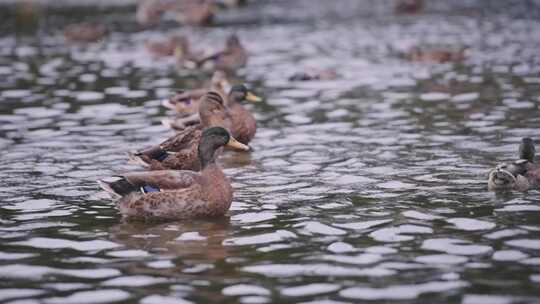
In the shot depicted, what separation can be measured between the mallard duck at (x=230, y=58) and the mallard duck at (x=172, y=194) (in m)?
11.4

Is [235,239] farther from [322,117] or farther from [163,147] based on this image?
[322,117]

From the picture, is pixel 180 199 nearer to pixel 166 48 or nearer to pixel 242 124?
pixel 242 124

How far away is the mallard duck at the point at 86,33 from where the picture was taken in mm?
25766

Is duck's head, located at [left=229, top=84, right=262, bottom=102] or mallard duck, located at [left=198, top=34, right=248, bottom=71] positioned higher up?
mallard duck, located at [left=198, top=34, right=248, bottom=71]

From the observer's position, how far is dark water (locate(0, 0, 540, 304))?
7.92 metres

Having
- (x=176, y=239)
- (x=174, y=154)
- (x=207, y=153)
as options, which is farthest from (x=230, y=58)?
(x=176, y=239)

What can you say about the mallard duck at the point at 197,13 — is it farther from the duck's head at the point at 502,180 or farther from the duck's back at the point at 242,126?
the duck's head at the point at 502,180

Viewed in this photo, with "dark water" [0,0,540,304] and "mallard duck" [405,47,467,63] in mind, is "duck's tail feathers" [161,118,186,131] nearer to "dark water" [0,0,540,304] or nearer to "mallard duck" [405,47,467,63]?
"dark water" [0,0,540,304]

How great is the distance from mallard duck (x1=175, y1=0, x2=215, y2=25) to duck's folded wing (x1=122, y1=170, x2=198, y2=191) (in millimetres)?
19663

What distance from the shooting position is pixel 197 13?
2931 cm

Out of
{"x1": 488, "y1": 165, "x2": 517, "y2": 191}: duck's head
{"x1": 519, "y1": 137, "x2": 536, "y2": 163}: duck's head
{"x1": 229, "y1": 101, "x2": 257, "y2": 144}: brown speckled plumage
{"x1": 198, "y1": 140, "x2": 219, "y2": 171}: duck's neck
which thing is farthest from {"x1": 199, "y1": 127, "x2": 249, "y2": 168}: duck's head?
{"x1": 519, "y1": 137, "x2": 536, "y2": 163}: duck's head

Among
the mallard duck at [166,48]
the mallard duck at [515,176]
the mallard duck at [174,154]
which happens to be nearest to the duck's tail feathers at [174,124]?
the mallard duck at [174,154]

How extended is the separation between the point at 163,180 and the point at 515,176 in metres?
3.62

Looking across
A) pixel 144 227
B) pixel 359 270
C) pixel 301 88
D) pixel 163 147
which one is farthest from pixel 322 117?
pixel 359 270
